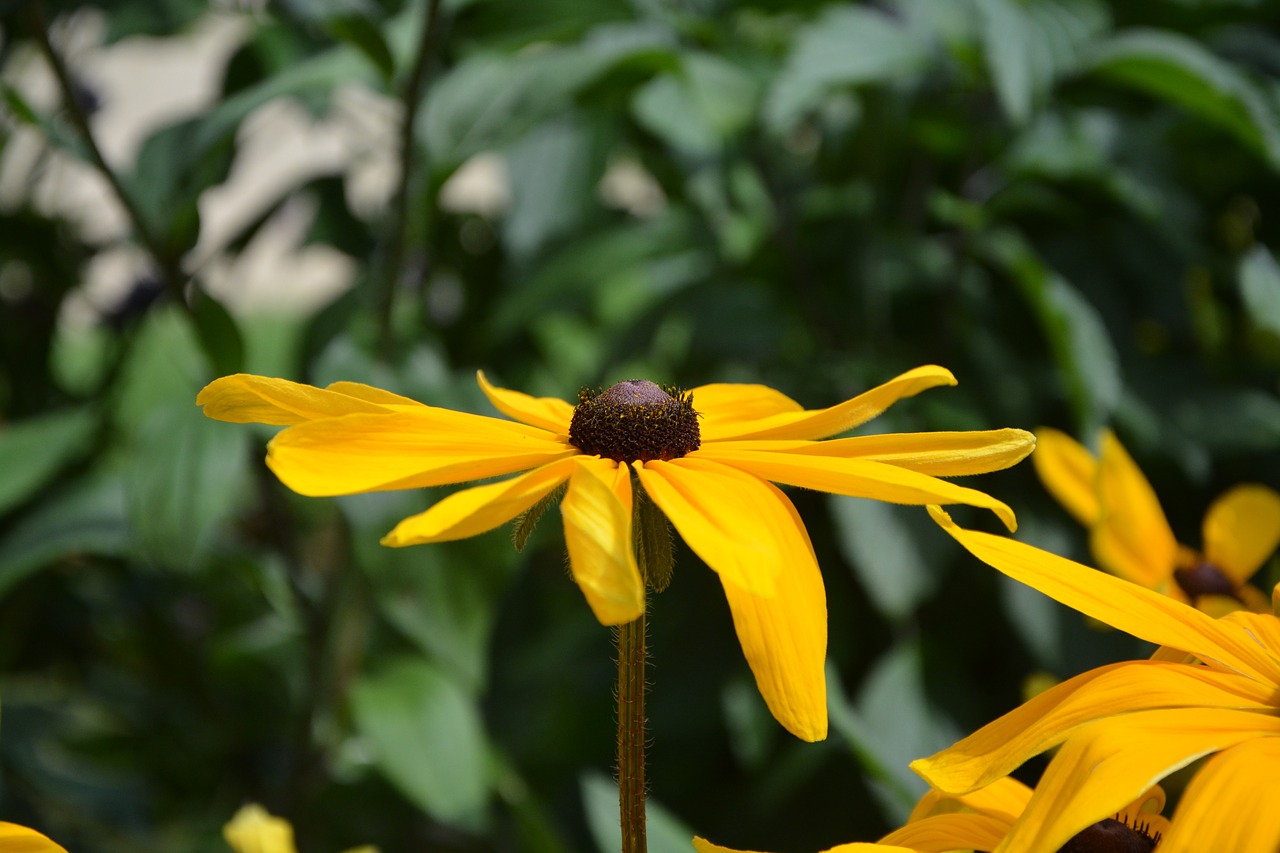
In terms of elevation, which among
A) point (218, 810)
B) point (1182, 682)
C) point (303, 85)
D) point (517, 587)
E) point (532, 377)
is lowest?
point (218, 810)

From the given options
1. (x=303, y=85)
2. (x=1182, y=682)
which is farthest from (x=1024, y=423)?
(x=1182, y=682)

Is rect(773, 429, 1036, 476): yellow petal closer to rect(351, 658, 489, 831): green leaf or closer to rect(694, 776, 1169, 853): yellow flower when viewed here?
rect(694, 776, 1169, 853): yellow flower

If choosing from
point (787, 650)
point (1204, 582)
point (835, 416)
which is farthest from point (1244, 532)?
point (787, 650)

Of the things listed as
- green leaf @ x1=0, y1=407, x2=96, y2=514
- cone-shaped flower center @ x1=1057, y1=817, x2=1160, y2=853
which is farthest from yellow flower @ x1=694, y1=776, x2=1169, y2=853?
green leaf @ x1=0, y1=407, x2=96, y2=514

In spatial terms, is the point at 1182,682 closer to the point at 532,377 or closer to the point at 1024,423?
the point at 1024,423

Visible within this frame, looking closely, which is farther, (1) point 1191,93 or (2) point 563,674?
(2) point 563,674

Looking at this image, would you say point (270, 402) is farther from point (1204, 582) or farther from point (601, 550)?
point (1204, 582)
